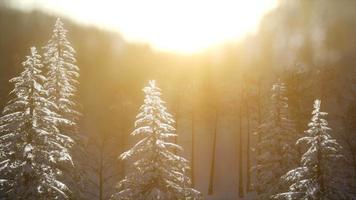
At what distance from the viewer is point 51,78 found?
28.8 m

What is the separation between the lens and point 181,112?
62281 millimetres

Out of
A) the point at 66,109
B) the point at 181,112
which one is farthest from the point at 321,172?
the point at 181,112

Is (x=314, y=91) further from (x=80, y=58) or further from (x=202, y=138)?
(x=80, y=58)

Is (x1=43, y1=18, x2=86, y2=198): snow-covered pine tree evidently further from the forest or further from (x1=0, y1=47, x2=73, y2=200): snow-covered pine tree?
(x1=0, y1=47, x2=73, y2=200): snow-covered pine tree

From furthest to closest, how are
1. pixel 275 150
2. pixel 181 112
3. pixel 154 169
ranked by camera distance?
pixel 181 112
pixel 275 150
pixel 154 169

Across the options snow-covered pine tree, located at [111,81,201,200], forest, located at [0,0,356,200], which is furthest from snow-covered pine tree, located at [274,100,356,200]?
snow-covered pine tree, located at [111,81,201,200]

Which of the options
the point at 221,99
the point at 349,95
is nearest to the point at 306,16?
the point at 349,95

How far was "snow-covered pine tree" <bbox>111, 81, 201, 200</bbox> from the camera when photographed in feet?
72.1

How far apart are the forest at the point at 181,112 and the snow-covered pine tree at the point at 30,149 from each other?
6 centimetres

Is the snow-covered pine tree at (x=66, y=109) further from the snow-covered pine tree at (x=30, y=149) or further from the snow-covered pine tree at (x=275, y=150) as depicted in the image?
the snow-covered pine tree at (x=275, y=150)

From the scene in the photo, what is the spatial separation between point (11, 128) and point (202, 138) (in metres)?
47.0

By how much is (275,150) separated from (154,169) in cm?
1460

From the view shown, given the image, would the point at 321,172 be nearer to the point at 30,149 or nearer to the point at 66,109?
the point at 30,149

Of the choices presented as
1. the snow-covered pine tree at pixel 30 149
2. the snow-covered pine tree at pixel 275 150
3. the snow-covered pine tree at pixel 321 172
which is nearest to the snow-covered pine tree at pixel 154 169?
the snow-covered pine tree at pixel 30 149
